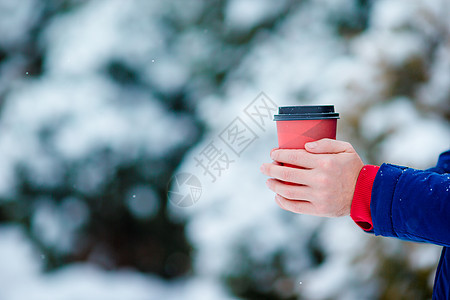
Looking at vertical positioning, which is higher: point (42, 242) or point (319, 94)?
point (319, 94)

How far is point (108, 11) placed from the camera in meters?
1.77

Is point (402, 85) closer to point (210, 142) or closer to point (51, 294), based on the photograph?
point (210, 142)

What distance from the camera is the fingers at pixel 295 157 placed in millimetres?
617

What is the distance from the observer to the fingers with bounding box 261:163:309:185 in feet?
2.02

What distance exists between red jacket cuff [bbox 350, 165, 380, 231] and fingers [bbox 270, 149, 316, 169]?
0.08 m

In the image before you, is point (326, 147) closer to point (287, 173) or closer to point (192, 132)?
point (287, 173)

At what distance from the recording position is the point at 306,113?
0.67 metres

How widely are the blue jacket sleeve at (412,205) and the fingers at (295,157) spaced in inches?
4.3

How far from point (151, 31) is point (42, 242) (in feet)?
3.69

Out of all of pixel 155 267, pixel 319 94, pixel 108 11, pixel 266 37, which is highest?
pixel 108 11

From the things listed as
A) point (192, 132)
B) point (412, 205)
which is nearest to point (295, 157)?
point (412, 205)

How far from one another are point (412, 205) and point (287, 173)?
20 cm

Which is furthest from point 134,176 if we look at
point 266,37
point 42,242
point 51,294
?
point 266,37

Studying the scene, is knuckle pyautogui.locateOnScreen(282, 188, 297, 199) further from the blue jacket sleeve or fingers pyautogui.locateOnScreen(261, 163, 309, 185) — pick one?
the blue jacket sleeve
